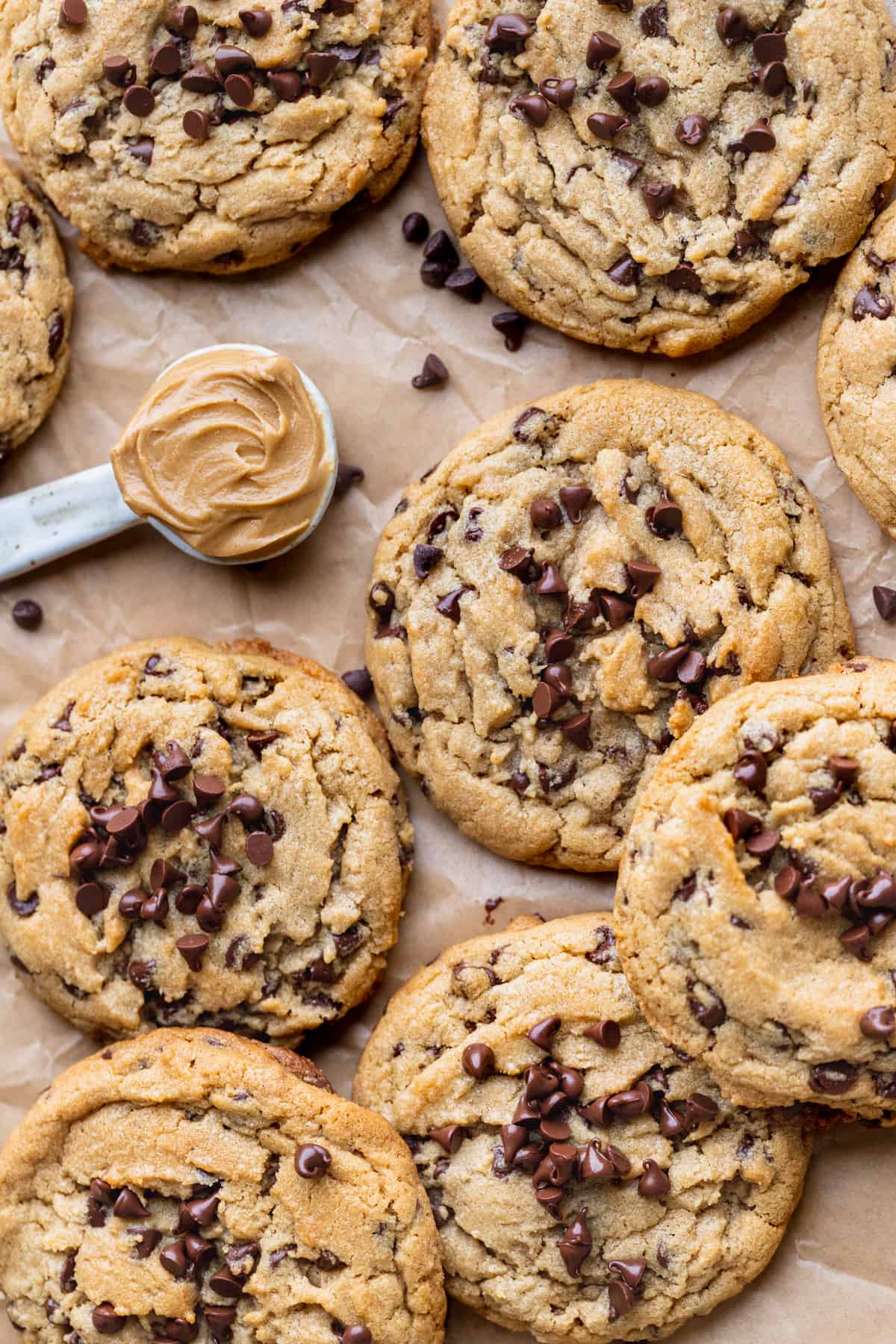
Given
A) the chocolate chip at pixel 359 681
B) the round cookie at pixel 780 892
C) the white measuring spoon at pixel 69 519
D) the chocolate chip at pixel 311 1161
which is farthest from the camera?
the chocolate chip at pixel 359 681

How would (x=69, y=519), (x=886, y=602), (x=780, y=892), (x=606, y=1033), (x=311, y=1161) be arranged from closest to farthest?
(x=780, y=892)
(x=311, y=1161)
(x=606, y=1033)
(x=886, y=602)
(x=69, y=519)

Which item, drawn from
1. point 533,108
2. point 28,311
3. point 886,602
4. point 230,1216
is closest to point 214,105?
point 28,311

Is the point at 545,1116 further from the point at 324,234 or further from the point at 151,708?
the point at 324,234

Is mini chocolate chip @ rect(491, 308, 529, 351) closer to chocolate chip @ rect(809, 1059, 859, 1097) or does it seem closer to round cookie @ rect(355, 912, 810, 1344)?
round cookie @ rect(355, 912, 810, 1344)

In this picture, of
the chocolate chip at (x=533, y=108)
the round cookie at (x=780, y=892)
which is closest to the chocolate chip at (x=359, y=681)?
the round cookie at (x=780, y=892)

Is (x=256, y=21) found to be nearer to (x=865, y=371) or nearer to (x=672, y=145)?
(x=672, y=145)

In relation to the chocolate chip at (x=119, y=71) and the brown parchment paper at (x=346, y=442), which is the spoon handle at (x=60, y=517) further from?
the chocolate chip at (x=119, y=71)
